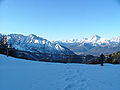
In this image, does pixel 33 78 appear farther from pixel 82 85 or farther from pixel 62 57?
pixel 62 57

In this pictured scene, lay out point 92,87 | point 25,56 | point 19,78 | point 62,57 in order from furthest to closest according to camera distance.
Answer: point 25,56 < point 62,57 < point 19,78 < point 92,87

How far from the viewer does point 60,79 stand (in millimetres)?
8852

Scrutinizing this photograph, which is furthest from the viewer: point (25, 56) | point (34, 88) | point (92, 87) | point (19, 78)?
point (25, 56)

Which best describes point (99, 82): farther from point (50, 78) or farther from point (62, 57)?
point (62, 57)

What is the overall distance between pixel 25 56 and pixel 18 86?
15470mm

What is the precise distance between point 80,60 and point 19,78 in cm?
1247

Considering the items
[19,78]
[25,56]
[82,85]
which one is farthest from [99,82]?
[25,56]

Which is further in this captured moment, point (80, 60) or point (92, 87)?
point (80, 60)

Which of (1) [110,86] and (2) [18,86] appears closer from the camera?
(2) [18,86]

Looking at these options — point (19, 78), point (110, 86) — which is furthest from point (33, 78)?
point (110, 86)

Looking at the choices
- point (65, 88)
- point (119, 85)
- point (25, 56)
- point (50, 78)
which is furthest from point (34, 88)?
point (25, 56)

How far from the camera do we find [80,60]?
2028cm

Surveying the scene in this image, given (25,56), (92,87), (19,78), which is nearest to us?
(92,87)

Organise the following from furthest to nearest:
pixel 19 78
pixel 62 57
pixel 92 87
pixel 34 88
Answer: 1. pixel 62 57
2. pixel 19 78
3. pixel 92 87
4. pixel 34 88
